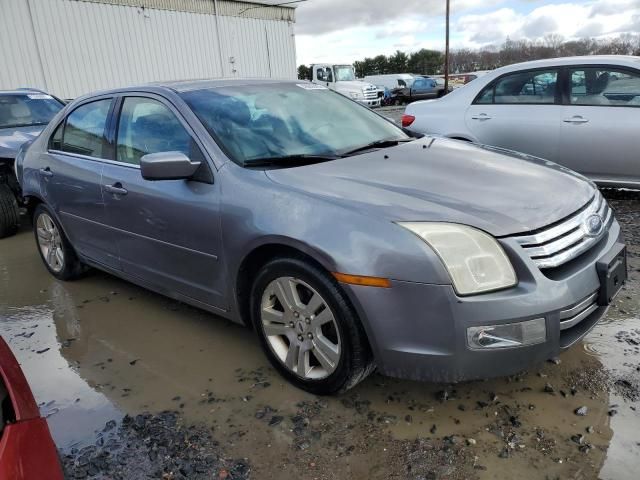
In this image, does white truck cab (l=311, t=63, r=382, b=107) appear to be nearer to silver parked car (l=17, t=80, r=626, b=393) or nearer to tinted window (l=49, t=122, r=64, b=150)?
tinted window (l=49, t=122, r=64, b=150)

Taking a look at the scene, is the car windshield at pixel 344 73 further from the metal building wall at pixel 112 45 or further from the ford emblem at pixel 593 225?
the ford emblem at pixel 593 225

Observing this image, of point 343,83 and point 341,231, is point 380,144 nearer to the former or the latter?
point 341,231

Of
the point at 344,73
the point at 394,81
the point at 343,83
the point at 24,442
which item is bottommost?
the point at 24,442

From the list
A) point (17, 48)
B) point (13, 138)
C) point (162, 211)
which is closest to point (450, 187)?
point (162, 211)

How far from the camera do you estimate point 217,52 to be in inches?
866

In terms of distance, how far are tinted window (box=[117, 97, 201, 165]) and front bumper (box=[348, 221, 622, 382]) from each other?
56.3 inches

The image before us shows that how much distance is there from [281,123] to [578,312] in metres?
1.89

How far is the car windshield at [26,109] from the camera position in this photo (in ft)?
24.6

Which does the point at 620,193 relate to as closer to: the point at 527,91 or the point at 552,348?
the point at 527,91

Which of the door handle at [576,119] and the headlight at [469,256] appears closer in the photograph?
the headlight at [469,256]

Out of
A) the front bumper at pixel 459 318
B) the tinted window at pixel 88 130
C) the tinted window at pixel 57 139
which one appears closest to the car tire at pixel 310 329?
the front bumper at pixel 459 318

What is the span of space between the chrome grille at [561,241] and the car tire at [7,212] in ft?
20.0

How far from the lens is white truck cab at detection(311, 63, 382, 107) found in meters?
27.8

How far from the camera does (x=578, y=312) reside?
2.31m
